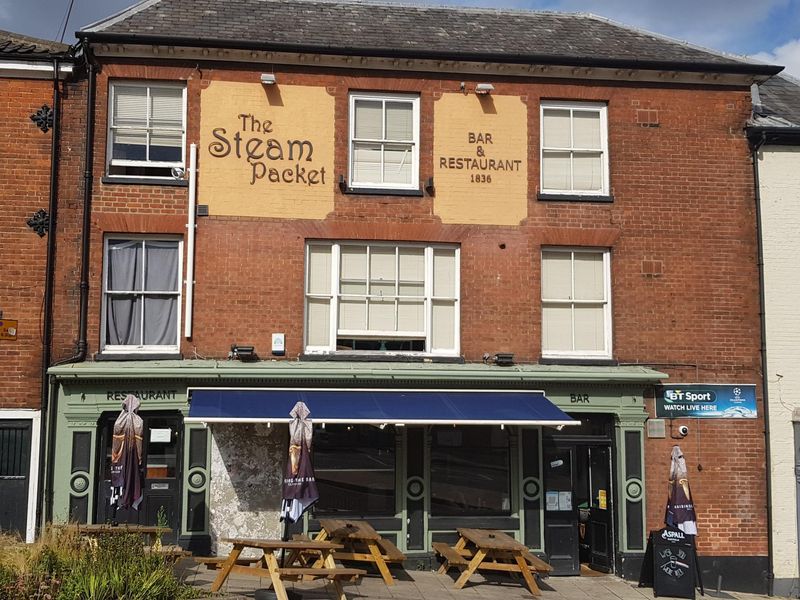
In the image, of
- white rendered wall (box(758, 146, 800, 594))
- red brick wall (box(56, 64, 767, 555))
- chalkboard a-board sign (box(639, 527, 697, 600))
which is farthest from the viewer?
white rendered wall (box(758, 146, 800, 594))

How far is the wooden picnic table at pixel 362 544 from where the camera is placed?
12.6 metres

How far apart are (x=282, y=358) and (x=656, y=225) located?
6.86m

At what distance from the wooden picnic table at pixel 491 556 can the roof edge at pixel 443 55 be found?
7896 millimetres

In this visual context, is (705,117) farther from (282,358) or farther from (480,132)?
(282,358)

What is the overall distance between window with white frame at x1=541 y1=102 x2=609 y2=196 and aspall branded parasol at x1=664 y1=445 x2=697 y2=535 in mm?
4776

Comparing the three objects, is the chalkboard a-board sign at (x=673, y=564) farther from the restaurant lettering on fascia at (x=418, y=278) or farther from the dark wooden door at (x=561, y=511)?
the dark wooden door at (x=561, y=511)

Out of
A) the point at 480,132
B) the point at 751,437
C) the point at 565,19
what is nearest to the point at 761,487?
the point at 751,437

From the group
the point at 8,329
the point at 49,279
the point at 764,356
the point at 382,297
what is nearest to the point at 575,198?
the point at 382,297

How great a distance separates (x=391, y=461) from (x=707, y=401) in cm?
546

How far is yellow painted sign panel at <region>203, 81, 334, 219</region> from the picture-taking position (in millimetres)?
14664

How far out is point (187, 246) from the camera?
14391 mm

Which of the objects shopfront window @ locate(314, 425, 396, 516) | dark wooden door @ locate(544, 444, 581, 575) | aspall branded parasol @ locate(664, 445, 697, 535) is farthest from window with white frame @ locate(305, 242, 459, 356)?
aspall branded parasol @ locate(664, 445, 697, 535)

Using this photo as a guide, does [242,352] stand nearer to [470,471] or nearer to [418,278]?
[418,278]

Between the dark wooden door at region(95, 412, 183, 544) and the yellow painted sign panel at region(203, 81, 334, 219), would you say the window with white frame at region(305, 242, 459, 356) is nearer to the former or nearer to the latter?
the yellow painted sign panel at region(203, 81, 334, 219)
